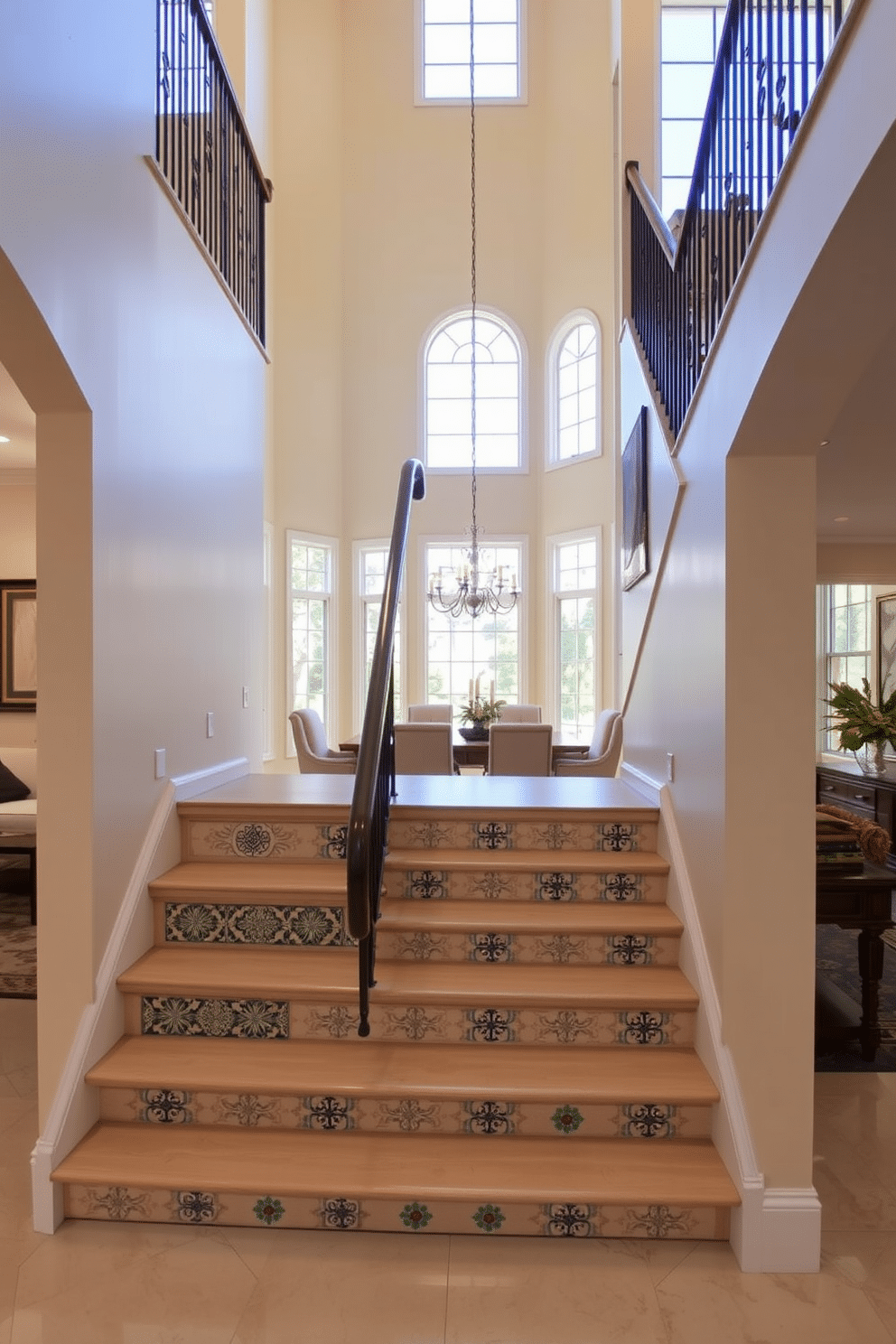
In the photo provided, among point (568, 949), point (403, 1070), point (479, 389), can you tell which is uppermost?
point (479, 389)

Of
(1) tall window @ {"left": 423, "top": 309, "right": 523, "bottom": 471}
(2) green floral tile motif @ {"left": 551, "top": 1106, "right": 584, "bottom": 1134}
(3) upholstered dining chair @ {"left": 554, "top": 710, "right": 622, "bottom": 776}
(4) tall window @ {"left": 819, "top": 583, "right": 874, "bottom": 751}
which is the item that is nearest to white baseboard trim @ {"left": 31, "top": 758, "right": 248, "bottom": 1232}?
(2) green floral tile motif @ {"left": 551, "top": 1106, "right": 584, "bottom": 1134}

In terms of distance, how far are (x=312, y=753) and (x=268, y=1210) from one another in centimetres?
348

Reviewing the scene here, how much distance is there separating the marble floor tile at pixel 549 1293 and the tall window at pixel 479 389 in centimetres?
846

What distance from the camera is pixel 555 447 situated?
9609 millimetres

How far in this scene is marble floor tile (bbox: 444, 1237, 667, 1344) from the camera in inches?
79.0

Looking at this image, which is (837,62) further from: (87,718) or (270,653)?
(270,653)

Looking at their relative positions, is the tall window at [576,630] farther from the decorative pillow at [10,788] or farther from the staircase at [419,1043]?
the staircase at [419,1043]

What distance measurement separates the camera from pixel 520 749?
5504 mm

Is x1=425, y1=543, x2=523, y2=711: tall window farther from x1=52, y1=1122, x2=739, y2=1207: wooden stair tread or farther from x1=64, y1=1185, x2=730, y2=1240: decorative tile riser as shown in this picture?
x1=64, y1=1185, x2=730, y2=1240: decorative tile riser

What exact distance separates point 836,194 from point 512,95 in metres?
9.80

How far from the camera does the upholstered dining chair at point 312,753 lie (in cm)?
568

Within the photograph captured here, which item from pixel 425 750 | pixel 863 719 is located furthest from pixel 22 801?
pixel 863 719

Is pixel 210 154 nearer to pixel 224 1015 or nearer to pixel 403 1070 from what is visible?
pixel 224 1015

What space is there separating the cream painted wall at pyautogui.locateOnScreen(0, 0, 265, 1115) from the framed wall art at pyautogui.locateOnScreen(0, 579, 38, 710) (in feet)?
13.6
